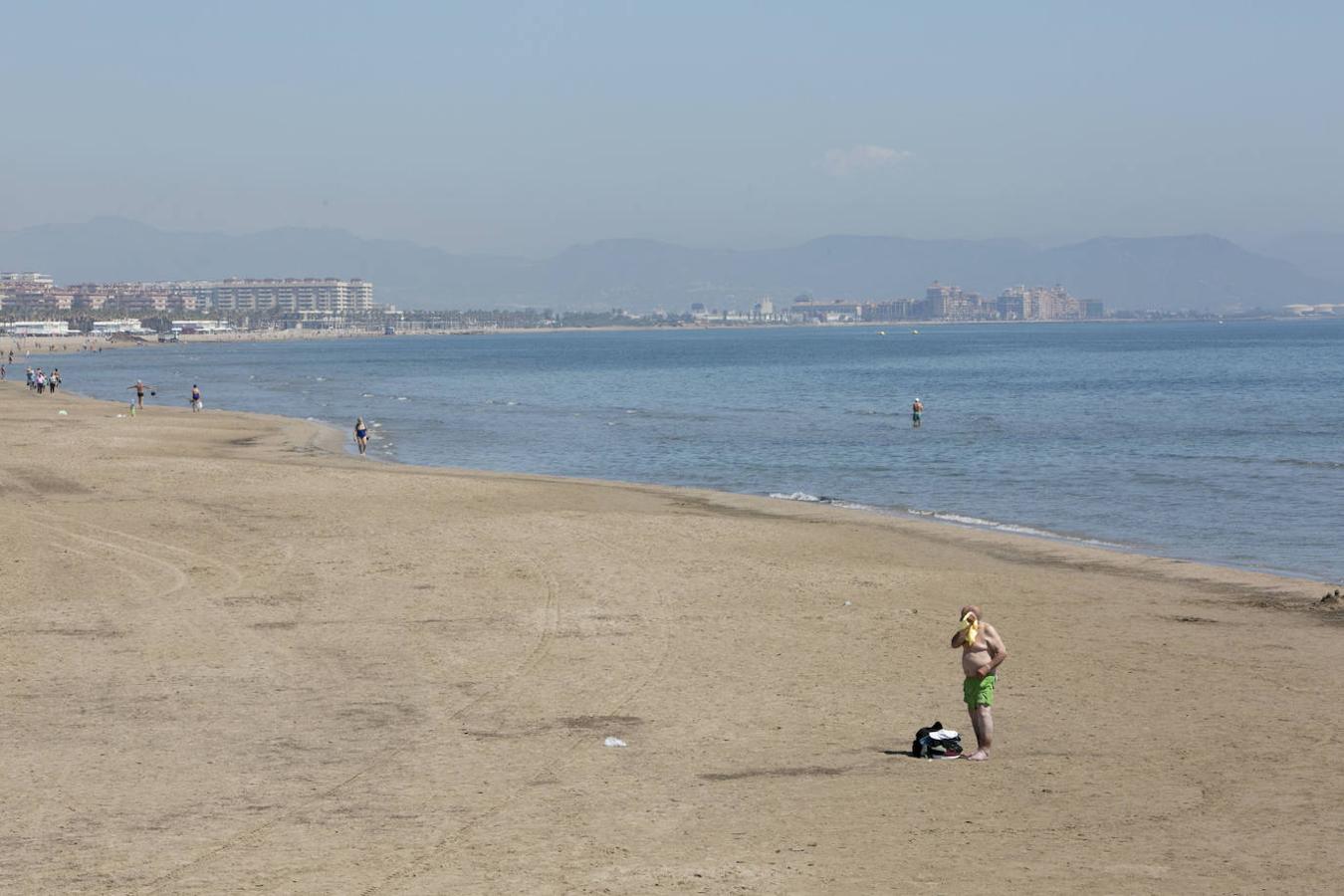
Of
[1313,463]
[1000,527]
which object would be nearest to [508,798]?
[1000,527]

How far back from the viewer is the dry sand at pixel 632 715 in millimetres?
11547

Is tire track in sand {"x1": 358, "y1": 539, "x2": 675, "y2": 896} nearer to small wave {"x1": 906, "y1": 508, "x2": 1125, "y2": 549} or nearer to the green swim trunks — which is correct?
the green swim trunks

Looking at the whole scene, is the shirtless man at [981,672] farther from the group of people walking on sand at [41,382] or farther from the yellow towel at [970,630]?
the group of people walking on sand at [41,382]

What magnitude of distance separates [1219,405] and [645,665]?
70958mm

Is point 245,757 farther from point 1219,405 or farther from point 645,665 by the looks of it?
point 1219,405

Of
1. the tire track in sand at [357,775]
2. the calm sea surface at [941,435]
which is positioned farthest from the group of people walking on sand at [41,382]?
the tire track in sand at [357,775]

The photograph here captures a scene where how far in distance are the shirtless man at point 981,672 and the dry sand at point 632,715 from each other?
27 centimetres

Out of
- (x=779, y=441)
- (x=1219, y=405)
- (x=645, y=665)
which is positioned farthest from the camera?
(x=1219, y=405)

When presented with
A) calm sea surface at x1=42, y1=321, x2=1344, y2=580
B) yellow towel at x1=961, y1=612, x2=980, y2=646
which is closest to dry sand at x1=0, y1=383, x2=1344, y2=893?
yellow towel at x1=961, y1=612, x2=980, y2=646

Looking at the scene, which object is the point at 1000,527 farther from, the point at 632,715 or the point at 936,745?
the point at 936,745

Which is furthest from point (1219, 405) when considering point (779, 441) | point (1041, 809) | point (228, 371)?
point (228, 371)

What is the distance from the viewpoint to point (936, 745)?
1454 centimetres

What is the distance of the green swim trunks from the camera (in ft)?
47.8

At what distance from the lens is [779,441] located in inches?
2363
